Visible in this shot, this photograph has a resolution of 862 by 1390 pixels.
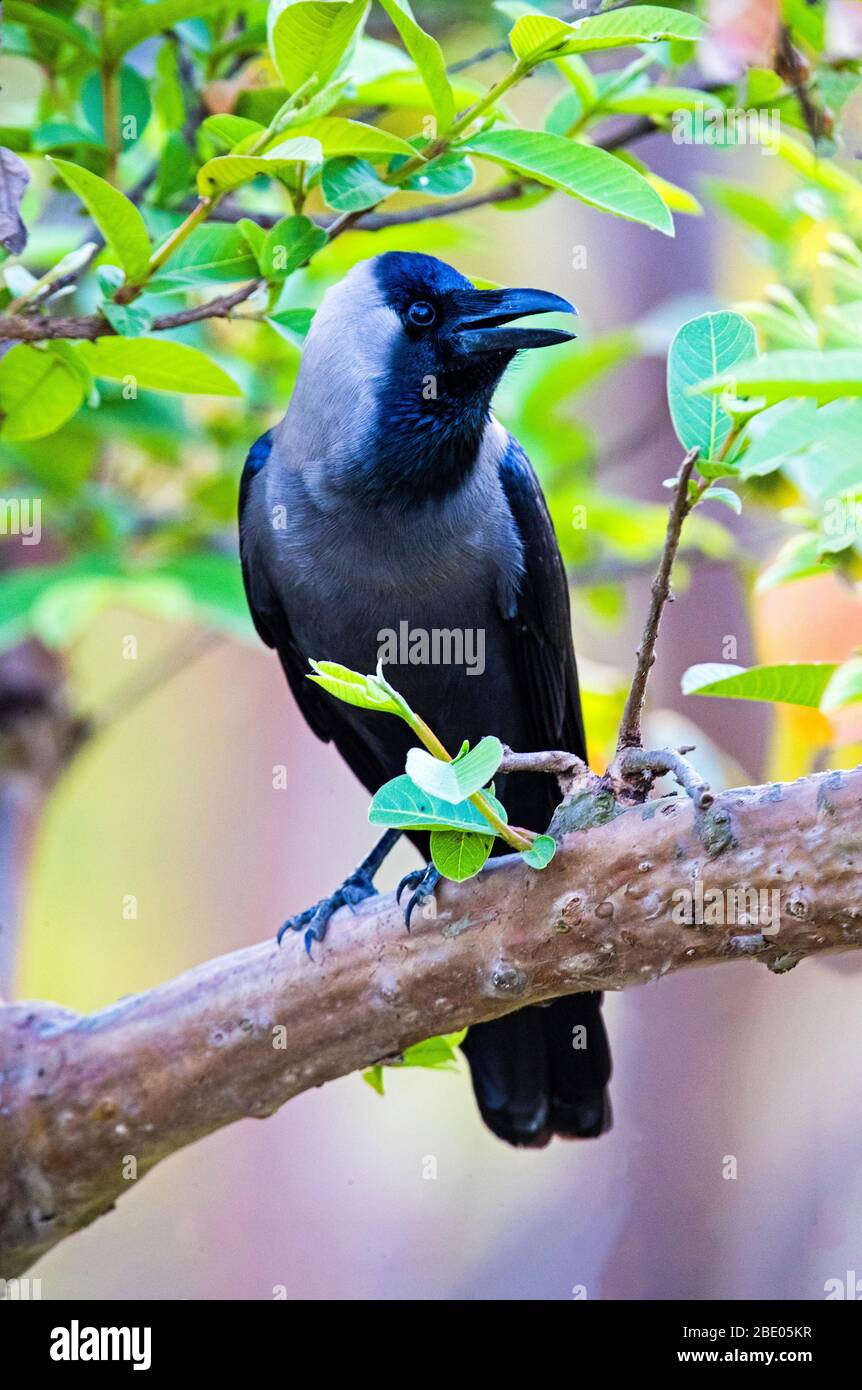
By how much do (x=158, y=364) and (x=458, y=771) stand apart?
2.81 feet

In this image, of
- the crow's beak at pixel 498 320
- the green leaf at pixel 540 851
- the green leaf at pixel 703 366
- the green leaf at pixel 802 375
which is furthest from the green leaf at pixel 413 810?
the crow's beak at pixel 498 320

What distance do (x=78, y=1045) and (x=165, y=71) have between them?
1698mm

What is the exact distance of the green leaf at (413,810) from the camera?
157 centimetres

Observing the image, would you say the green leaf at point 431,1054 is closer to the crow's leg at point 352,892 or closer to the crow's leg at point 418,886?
the crow's leg at point 418,886

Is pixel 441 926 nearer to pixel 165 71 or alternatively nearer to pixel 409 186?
pixel 409 186

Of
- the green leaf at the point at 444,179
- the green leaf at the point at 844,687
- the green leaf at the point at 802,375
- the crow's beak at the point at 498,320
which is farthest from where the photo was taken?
the crow's beak at the point at 498,320

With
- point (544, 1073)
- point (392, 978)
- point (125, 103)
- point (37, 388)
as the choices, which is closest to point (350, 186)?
point (37, 388)

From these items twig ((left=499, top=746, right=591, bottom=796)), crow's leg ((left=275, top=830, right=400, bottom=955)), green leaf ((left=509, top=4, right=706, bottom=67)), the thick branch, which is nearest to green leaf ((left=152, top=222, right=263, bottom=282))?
green leaf ((left=509, top=4, right=706, bottom=67))

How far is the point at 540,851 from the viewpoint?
1.78 m

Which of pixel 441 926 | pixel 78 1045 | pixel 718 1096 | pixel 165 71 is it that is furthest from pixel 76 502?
pixel 718 1096

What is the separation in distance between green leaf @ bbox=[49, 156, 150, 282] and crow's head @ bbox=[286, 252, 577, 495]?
36.0 inches

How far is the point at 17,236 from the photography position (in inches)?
70.7

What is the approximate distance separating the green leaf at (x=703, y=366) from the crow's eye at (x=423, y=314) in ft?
4.10

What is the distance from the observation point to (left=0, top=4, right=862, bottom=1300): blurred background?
122 inches
